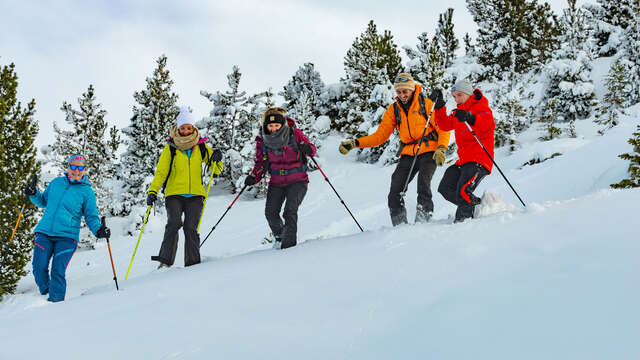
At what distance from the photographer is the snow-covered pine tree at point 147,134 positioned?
20922 mm

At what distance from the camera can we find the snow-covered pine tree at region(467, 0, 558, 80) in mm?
29672

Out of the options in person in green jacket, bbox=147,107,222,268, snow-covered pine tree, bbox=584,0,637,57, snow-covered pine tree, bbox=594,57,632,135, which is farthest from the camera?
snow-covered pine tree, bbox=584,0,637,57

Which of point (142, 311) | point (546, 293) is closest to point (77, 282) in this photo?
point (142, 311)

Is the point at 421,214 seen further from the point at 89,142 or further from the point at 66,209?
the point at 89,142

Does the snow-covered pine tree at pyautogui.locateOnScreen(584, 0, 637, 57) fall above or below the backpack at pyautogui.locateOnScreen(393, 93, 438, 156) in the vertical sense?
above

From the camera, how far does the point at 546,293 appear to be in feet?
7.39

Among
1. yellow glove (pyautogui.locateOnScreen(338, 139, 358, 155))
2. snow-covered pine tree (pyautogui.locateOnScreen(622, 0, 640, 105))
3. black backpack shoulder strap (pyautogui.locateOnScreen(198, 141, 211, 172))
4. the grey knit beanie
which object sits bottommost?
yellow glove (pyautogui.locateOnScreen(338, 139, 358, 155))

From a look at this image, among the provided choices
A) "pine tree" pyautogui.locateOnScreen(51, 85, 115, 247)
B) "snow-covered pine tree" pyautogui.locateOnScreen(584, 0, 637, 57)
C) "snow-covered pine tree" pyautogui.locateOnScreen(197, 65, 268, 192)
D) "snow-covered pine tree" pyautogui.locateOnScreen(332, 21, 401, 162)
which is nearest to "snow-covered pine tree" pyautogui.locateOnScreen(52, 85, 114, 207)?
"pine tree" pyautogui.locateOnScreen(51, 85, 115, 247)

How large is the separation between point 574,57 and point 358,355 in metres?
23.0

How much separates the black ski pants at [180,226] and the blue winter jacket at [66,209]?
884 mm

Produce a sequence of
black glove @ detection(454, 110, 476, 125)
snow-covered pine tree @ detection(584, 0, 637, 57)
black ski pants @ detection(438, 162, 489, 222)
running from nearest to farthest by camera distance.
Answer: black glove @ detection(454, 110, 476, 125)
black ski pants @ detection(438, 162, 489, 222)
snow-covered pine tree @ detection(584, 0, 637, 57)

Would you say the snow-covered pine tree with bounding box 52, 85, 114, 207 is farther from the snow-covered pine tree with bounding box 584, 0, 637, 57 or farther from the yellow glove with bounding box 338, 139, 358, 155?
the snow-covered pine tree with bounding box 584, 0, 637, 57

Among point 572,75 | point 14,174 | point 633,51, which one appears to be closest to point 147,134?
point 14,174

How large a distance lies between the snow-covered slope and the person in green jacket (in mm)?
1068
